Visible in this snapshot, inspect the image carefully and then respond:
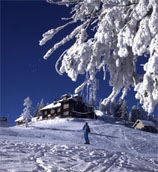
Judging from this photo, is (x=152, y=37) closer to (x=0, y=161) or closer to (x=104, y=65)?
(x=104, y=65)

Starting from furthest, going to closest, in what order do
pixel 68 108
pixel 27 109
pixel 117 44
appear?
pixel 27 109 → pixel 68 108 → pixel 117 44

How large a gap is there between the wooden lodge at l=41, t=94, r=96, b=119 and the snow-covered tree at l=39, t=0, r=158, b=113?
136 feet

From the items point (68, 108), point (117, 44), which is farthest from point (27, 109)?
point (117, 44)

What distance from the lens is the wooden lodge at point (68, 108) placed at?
48.6m

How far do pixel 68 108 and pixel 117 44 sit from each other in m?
44.7

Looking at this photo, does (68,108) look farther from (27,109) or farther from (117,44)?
(117,44)

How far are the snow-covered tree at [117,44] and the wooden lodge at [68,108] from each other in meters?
41.6

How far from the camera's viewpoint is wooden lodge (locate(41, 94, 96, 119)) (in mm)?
48594

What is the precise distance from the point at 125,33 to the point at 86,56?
1.12m

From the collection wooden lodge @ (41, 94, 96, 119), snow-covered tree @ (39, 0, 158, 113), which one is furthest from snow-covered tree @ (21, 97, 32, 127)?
snow-covered tree @ (39, 0, 158, 113)

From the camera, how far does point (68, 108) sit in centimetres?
4897

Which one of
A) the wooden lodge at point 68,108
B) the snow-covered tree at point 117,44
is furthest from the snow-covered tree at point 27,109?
the snow-covered tree at point 117,44

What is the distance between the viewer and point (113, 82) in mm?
6023

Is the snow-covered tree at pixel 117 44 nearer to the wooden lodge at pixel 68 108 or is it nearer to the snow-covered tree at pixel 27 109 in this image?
the wooden lodge at pixel 68 108
